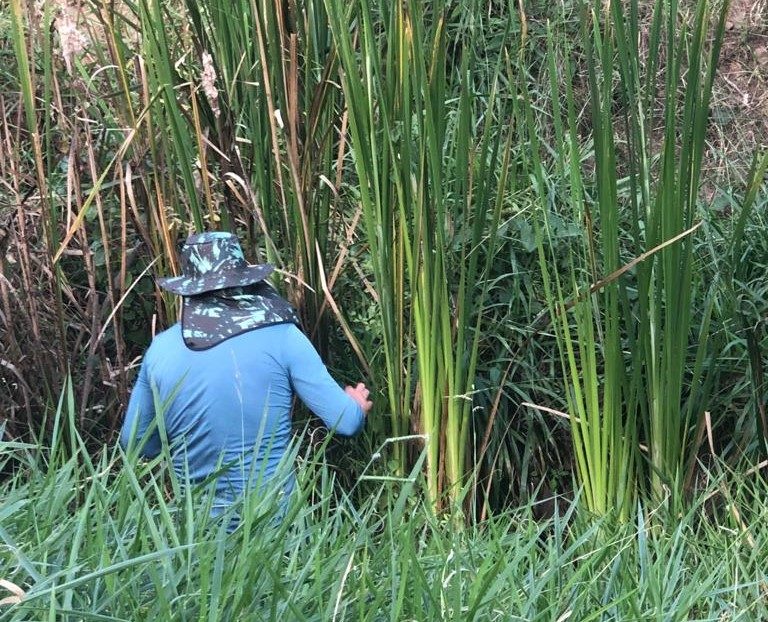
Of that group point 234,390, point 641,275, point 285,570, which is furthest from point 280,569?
point 641,275

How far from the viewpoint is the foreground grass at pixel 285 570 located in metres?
1.35

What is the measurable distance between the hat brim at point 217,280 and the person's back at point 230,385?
→ 0.12 feet

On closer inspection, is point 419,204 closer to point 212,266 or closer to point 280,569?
Answer: point 212,266

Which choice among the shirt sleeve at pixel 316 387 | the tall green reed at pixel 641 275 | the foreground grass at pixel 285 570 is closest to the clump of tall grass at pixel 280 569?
the foreground grass at pixel 285 570

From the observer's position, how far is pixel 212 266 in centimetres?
237

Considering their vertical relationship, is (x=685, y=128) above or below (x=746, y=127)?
above

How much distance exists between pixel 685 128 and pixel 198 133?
1.09m

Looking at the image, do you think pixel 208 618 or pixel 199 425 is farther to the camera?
pixel 199 425

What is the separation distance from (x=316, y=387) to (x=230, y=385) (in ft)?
0.65

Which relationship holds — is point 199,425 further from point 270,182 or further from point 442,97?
point 442,97

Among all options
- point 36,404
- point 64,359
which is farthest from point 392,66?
point 36,404

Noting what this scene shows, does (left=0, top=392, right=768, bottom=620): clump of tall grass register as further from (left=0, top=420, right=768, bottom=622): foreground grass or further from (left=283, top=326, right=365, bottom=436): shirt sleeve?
(left=283, top=326, right=365, bottom=436): shirt sleeve

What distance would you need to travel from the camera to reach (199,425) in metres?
2.42

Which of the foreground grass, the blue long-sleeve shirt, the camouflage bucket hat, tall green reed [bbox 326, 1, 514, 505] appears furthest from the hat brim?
the foreground grass
